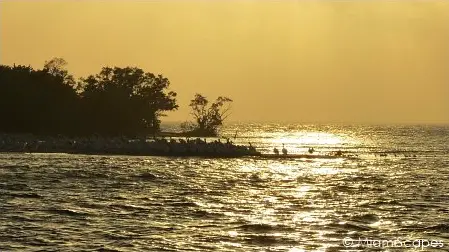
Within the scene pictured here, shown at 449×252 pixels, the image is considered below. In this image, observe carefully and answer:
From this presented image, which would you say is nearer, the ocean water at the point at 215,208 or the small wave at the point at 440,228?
the ocean water at the point at 215,208

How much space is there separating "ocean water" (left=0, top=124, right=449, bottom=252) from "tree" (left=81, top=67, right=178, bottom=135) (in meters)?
58.6

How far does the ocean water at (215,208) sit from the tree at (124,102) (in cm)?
5864

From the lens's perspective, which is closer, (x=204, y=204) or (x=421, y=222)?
(x=421, y=222)

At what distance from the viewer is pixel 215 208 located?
33625 millimetres

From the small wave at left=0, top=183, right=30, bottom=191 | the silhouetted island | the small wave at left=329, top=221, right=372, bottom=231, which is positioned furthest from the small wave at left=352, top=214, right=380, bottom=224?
the silhouetted island

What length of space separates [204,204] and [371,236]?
10.3m

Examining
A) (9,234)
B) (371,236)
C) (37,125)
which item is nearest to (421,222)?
(371,236)

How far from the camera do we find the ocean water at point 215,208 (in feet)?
82.2

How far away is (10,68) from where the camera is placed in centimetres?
12075

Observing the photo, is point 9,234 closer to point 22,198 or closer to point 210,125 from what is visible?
point 22,198

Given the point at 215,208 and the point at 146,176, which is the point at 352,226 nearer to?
the point at 215,208

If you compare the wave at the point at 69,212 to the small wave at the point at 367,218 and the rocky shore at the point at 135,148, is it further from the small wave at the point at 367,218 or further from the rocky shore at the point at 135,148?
the rocky shore at the point at 135,148

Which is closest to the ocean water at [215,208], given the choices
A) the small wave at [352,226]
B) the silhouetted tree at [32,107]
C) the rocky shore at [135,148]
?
the small wave at [352,226]

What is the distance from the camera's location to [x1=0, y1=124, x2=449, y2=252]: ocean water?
25062 millimetres
